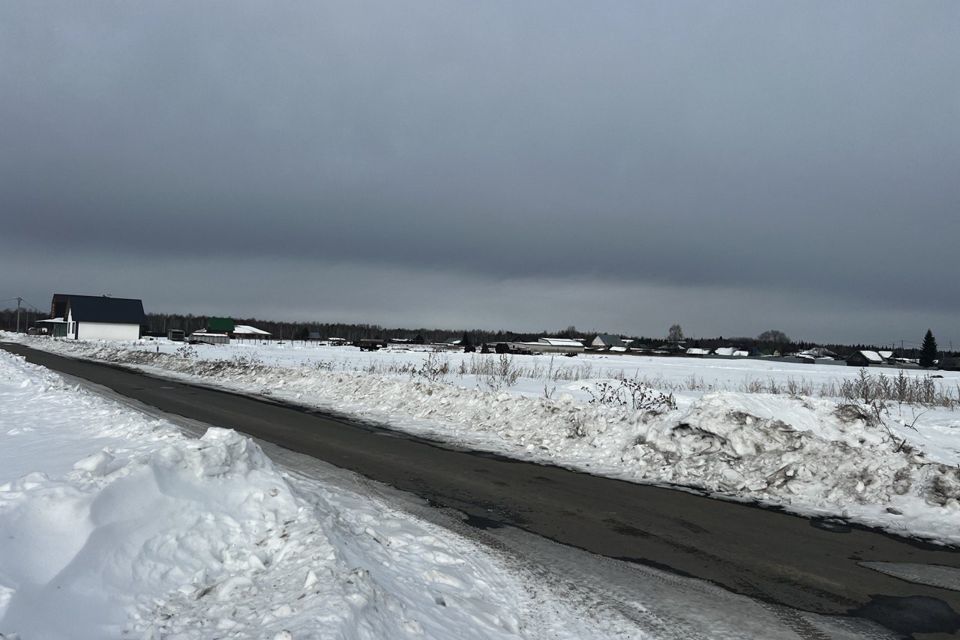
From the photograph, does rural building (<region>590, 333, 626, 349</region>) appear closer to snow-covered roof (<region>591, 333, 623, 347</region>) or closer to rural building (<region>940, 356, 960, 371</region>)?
snow-covered roof (<region>591, 333, 623, 347</region>)

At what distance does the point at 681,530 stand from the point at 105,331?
9300 centimetres

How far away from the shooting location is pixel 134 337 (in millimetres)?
84688

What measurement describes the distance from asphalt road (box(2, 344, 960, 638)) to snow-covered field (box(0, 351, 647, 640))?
157cm

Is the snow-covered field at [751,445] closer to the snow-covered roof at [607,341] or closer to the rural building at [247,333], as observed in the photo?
the rural building at [247,333]

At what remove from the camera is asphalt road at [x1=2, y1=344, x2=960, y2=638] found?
5.42m

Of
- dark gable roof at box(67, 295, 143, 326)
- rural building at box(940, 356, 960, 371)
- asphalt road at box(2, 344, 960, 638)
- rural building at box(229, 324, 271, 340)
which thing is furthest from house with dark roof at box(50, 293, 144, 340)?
rural building at box(940, 356, 960, 371)

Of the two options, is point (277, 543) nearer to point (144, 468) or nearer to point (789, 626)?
point (144, 468)

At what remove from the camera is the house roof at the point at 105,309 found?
81375 mm

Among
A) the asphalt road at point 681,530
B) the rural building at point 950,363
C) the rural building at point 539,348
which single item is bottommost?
the asphalt road at point 681,530

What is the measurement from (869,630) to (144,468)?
649cm

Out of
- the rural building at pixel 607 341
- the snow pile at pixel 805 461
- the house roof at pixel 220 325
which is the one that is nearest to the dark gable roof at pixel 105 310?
the house roof at pixel 220 325

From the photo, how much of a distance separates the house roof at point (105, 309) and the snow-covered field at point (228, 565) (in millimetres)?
89175

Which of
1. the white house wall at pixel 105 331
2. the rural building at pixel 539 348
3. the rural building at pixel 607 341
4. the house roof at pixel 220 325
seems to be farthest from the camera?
the rural building at pixel 607 341

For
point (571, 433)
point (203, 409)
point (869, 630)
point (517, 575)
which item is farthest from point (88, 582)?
point (203, 409)
